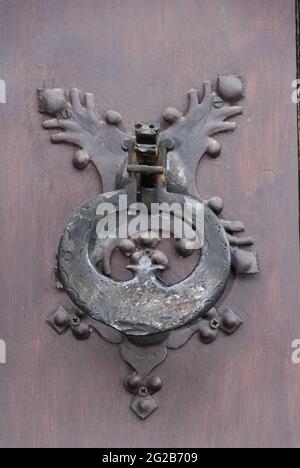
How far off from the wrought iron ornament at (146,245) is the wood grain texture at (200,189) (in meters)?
0.02

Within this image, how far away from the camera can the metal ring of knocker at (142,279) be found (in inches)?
35.8

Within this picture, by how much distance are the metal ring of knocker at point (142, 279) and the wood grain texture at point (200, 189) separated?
0.10 meters

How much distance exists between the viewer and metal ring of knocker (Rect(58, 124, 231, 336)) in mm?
910

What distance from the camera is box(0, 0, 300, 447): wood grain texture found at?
3.33 feet

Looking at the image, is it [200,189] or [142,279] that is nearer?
[142,279]

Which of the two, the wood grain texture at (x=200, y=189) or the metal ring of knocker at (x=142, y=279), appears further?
the wood grain texture at (x=200, y=189)

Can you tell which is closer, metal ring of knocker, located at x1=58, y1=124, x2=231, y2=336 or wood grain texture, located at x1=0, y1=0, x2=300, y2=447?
metal ring of knocker, located at x1=58, y1=124, x2=231, y2=336

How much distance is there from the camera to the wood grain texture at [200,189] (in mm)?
1014

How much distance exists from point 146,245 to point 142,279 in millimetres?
96

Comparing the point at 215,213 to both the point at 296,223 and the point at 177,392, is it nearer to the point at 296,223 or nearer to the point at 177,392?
the point at 296,223

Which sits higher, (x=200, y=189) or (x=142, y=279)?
(x=200, y=189)

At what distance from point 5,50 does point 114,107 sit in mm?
141

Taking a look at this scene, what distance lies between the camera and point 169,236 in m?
1.02

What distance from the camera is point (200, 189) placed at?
105 centimetres
